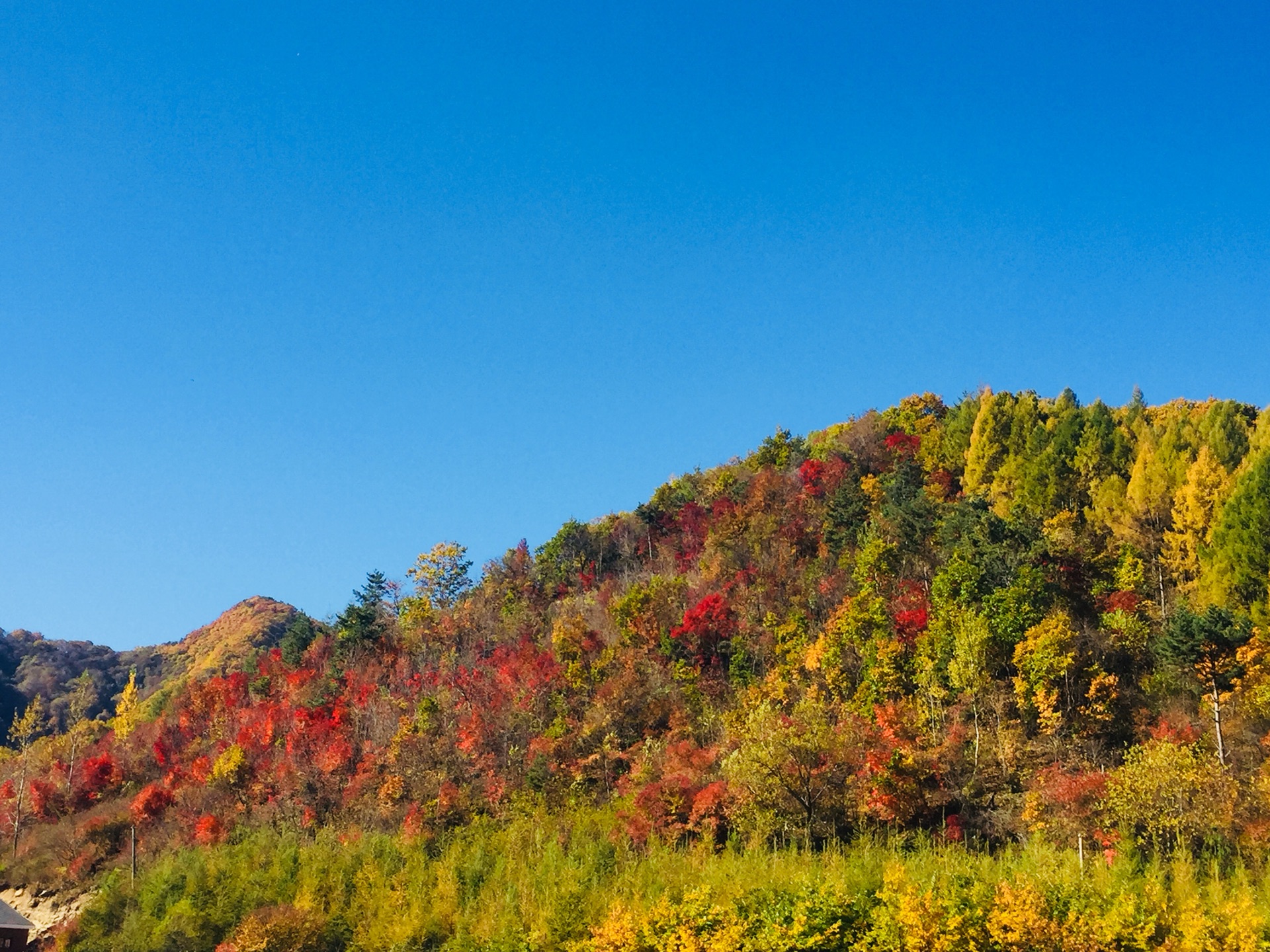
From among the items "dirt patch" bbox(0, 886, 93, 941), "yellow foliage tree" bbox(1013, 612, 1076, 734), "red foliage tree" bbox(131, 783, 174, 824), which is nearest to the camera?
"yellow foliage tree" bbox(1013, 612, 1076, 734)

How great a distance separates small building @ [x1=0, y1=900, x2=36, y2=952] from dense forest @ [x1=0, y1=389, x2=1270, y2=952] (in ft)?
9.40

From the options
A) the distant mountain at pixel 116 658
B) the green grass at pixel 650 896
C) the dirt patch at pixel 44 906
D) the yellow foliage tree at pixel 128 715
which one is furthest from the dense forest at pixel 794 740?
the distant mountain at pixel 116 658

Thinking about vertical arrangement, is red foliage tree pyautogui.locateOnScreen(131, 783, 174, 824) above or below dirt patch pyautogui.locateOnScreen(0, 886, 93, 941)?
above

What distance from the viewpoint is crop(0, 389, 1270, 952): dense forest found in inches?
1117

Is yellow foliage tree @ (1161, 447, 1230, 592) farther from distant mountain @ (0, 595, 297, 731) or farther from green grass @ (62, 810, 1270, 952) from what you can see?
distant mountain @ (0, 595, 297, 731)

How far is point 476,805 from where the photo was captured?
1695 inches

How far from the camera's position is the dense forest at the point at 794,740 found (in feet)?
93.1

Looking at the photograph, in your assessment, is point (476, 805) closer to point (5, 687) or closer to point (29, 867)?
point (29, 867)

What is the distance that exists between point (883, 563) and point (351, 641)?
113ft

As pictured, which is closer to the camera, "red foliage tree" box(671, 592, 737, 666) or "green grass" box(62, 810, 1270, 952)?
"green grass" box(62, 810, 1270, 952)

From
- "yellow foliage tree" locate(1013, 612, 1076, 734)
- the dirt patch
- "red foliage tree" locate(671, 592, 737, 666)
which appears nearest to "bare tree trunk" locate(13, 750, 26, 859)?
the dirt patch

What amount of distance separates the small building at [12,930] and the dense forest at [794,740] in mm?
2864

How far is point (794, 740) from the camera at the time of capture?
112 ft

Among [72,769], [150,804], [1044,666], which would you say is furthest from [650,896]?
[72,769]
